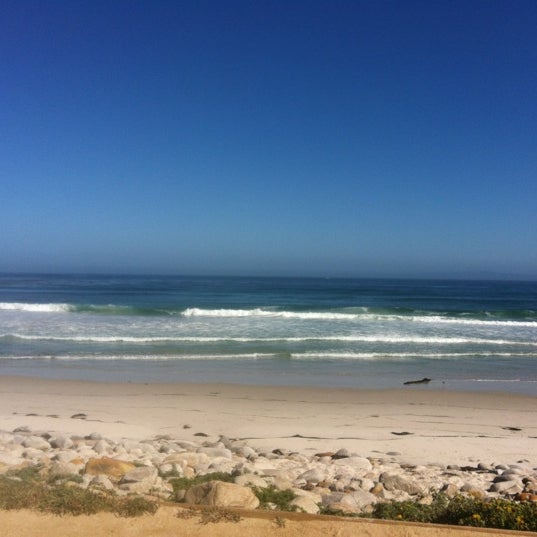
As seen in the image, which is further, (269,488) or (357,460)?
(357,460)

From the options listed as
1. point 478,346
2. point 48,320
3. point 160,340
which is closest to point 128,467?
point 160,340

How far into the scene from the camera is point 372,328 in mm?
22766

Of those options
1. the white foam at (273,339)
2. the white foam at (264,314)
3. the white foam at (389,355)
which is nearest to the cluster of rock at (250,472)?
the white foam at (389,355)

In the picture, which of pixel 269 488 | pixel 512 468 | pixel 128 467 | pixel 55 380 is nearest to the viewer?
pixel 269 488

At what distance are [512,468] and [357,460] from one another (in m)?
2.04

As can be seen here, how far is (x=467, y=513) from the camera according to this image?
14.5 feet

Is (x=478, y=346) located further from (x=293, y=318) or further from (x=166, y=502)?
(x=166, y=502)

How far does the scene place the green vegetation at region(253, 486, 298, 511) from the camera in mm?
4648

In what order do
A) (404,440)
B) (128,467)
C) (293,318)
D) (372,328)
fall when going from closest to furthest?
(128,467), (404,440), (372,328), (293,318)

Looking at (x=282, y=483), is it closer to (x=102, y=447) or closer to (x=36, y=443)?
(x=102, y=447)

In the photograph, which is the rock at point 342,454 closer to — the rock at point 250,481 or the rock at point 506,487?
the rock at point 250,481

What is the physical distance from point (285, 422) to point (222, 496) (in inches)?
171

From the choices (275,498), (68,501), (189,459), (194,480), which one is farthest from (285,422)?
(68,501)

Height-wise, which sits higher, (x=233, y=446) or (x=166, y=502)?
(x=166, y=502)
